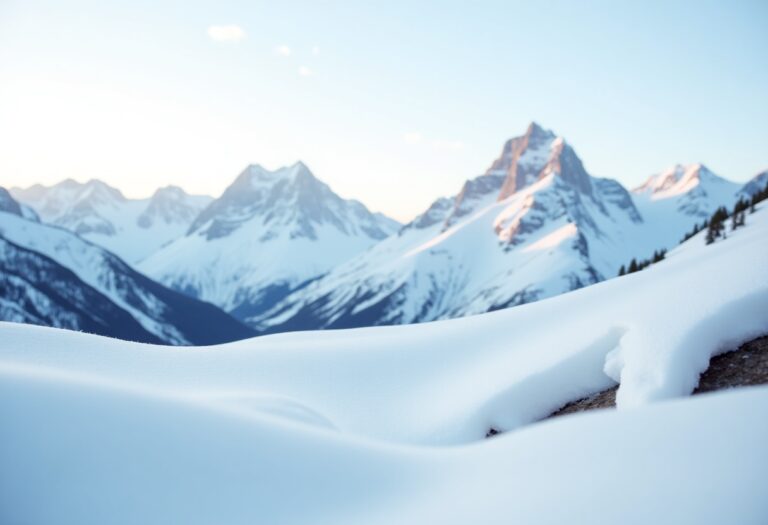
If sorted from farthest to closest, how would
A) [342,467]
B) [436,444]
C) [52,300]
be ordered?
1. [52,300]
2. [436,444]
3. [342,467]

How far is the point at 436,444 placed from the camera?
1125 centimetres

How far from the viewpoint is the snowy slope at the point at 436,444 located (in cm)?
415

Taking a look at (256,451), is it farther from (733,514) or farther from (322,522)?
(733,514)

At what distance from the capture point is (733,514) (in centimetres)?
354

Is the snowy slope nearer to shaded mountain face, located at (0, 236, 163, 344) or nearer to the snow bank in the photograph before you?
the snow bank

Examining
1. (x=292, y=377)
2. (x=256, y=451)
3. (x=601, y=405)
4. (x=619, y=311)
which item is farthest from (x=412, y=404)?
(x=256, y=451)

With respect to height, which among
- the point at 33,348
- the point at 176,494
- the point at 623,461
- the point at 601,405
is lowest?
the point at 601,405

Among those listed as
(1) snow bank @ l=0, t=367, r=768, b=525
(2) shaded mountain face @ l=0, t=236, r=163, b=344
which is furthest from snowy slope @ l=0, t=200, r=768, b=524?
(2) shaded mountain face @ l=0, t=236, r=163, b=344

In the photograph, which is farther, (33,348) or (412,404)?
(412,404)

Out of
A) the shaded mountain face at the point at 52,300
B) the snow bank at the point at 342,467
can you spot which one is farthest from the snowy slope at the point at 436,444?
the shaded mountain face at the point at 52,300

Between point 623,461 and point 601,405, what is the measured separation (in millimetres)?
6776

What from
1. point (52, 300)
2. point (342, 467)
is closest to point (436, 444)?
point (342, 467)

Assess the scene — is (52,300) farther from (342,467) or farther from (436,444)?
(342,467)

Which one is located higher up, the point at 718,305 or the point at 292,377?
the point at 292,377
